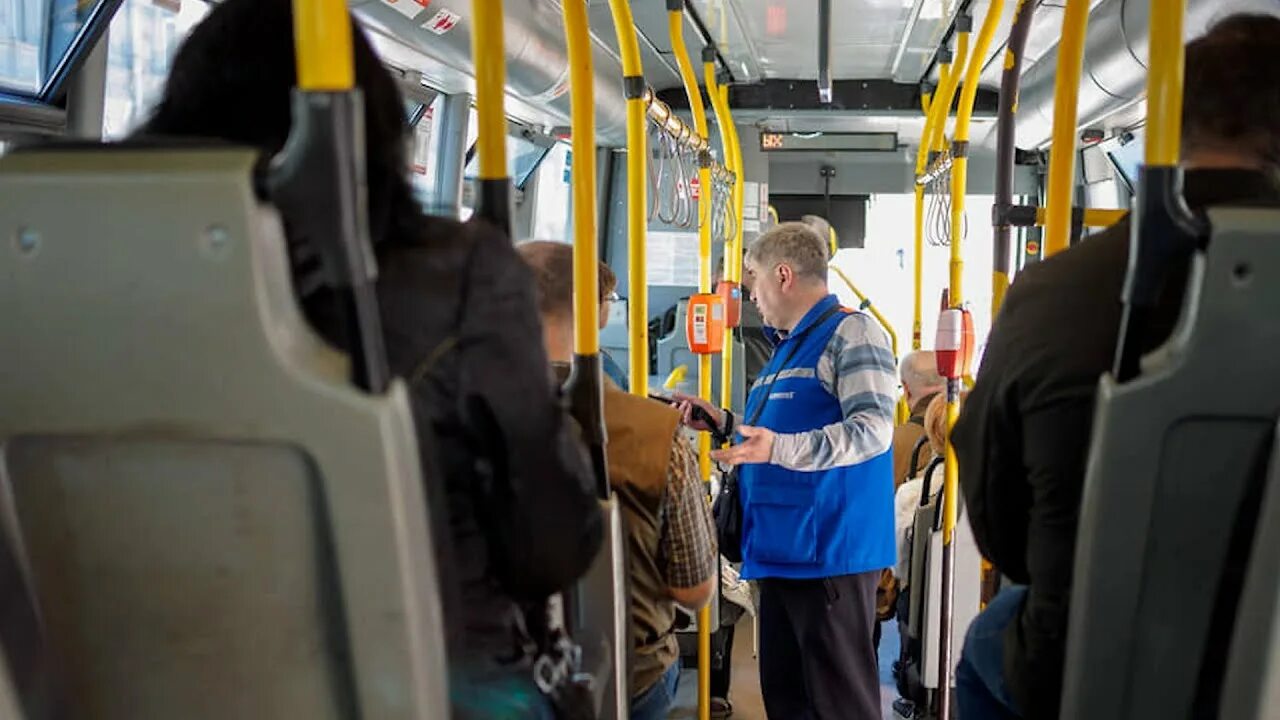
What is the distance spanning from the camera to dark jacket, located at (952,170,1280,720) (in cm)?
127

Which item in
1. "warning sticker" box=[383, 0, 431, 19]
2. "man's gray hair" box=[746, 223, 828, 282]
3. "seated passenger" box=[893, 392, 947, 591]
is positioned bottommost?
"seated passenger" box=[893, 392, 947, 591]

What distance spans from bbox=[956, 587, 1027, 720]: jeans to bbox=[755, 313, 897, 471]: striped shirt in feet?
4.27

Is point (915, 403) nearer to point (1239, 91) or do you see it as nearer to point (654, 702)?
point (654, 702)

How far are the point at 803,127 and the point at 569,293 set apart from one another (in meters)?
6.05

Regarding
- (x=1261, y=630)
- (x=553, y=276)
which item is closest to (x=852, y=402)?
(x=553, y=276)

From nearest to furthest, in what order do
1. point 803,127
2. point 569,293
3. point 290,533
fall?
1. point 290,533
2. point 569,293
3. point 803,127

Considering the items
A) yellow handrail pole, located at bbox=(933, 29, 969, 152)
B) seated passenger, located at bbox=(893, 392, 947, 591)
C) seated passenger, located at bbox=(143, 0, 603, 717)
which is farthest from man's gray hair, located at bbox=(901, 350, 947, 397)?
→ seated passenger, located at bbox=(143, 0, 603, 717)

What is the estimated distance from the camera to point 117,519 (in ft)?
2.96

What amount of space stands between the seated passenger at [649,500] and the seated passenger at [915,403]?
2325 mm

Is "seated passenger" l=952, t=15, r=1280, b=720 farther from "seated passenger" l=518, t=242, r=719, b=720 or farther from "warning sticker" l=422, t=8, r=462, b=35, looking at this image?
"warning sticker" l=422, t=8, r=462, b=35

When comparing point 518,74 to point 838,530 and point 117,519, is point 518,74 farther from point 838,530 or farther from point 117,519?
point 117,519

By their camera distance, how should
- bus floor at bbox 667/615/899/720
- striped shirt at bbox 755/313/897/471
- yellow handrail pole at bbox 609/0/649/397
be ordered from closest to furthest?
1. yellow handrail pole at bbox 609/0/649/397
2. striped shirt at bbox 755/313/897/471
3. bus floor at bbox 667/615/899/720

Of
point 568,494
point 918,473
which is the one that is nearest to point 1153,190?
point 568,494

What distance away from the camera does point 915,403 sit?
14.3 ft
